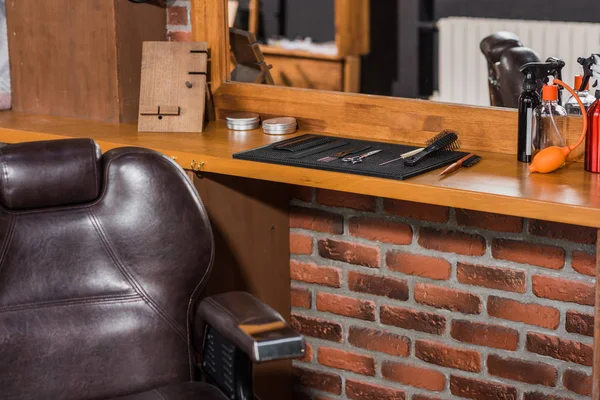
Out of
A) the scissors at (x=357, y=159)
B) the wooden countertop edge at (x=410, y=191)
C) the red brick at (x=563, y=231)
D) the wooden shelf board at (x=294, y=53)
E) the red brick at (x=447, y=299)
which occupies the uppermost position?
the wooden shelf board at (x=294, y=53)

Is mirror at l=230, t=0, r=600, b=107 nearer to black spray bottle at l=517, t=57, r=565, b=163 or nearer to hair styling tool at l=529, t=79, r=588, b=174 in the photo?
black spray bottle at l=517, t=57, r=565, b=163

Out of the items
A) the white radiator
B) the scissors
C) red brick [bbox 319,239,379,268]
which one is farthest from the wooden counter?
red brick [bbox 319,239,379,268]

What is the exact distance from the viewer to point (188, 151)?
2.74 metres

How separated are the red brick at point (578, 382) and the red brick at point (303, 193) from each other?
93 cm

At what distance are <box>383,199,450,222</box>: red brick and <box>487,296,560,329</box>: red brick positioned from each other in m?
0.27

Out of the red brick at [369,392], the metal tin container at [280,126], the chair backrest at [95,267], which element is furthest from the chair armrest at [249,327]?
the red brick at [369,392]

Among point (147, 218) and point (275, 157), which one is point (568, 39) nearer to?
point (275, 157)

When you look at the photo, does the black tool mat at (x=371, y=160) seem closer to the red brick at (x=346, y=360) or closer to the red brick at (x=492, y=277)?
the red brick at (x=492, y=277)

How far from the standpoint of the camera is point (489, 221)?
282cm

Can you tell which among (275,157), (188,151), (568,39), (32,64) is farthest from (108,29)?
(568,39)

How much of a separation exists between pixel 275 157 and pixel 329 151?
0.17 metres

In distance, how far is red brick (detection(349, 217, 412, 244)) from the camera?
118 inches

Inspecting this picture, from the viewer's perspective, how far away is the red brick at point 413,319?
301 centimetres

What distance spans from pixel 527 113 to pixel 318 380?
123 centimetres
